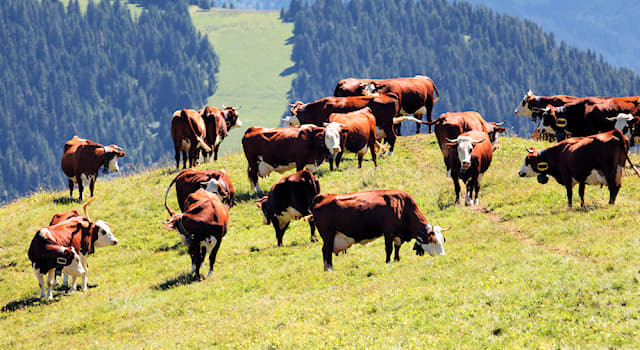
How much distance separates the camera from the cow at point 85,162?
97.0ft

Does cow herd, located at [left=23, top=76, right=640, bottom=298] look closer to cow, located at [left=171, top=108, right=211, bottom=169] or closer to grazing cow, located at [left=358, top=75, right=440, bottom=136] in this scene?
cow, located at [left=171, top=108, right=211, bottom=169]

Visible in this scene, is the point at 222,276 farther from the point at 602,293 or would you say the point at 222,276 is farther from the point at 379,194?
the point at 602,293

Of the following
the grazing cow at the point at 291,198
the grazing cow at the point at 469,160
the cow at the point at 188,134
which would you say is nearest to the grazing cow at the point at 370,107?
the cow at the point at 188,134

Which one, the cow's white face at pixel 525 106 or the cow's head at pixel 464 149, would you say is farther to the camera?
the cow's white face at pixel 525 106

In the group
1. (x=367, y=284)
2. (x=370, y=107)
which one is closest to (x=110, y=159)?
(x=370, y=107)

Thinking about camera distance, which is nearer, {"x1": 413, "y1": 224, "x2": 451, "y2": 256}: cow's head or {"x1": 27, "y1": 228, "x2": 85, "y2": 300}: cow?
{"x1": 413, "y1": 224, "x2": 451, "y2": 256}: cow's head

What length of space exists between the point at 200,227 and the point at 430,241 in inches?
251

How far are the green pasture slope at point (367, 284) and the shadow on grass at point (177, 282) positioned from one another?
8 centimetres

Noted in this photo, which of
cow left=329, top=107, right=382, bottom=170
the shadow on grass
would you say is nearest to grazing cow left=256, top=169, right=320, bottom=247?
the shadow on grass

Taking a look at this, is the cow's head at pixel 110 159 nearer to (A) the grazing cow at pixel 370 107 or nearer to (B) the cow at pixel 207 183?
(B) the cow at pixel 207 183

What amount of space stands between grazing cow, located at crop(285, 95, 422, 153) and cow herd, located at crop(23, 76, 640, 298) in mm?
46

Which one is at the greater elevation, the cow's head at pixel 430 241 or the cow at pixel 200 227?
the cow's head at pixel 430 241

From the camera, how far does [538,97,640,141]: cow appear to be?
91.0ft

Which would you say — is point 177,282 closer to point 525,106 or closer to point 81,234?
point 81,234
